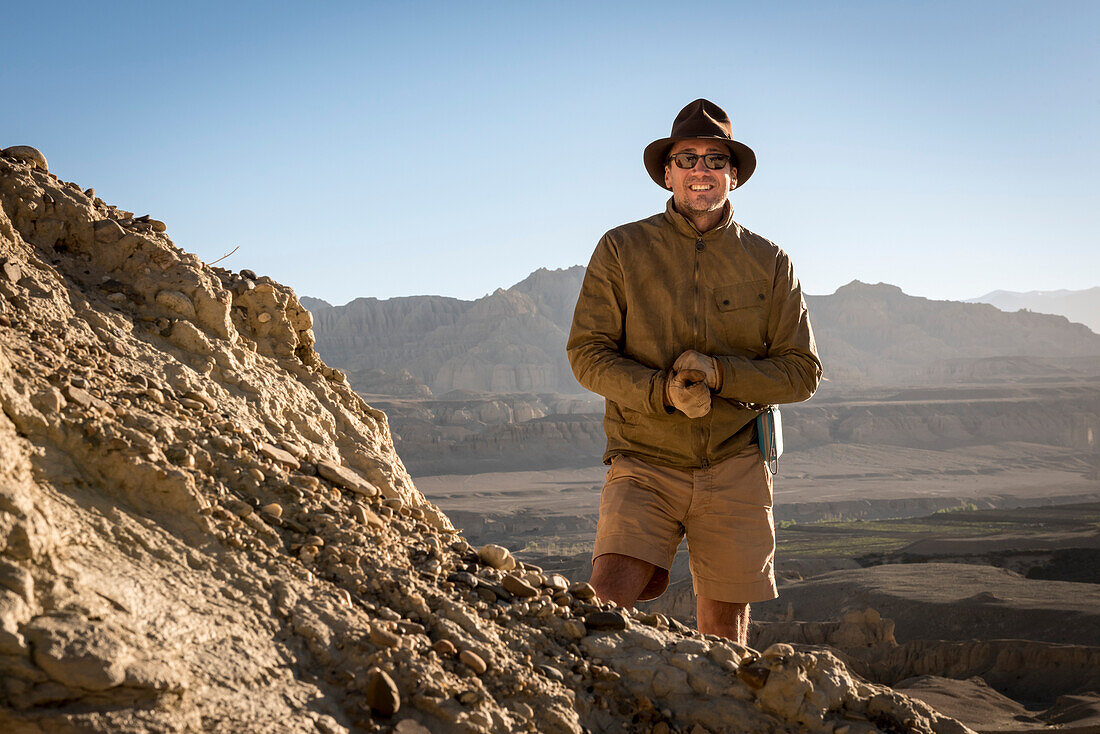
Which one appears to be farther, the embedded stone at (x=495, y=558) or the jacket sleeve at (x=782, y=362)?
the jacket sleeve at (x=782, y=362)

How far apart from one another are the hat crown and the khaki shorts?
105 cm

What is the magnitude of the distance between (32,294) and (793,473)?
40.3 m

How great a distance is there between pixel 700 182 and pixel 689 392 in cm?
73

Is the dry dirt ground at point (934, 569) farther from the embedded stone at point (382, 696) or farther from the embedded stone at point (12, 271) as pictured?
the embedded stone at point (12, 271)

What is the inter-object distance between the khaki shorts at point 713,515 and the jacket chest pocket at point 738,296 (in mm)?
486

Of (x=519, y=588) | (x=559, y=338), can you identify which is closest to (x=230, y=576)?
(x=519, y=588)

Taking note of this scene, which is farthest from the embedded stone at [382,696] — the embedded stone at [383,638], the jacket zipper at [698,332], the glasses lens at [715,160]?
the glasses lens at [715,160]

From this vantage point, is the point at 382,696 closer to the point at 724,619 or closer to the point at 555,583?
the point at 555,583

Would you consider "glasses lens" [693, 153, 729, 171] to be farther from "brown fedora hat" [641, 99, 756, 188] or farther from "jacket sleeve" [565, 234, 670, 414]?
"jacket sleeve" [565, 234, 670, 414]

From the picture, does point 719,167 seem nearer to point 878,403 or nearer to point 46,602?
point 46,602

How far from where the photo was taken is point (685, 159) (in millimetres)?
3023

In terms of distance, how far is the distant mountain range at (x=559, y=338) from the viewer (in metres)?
75.6

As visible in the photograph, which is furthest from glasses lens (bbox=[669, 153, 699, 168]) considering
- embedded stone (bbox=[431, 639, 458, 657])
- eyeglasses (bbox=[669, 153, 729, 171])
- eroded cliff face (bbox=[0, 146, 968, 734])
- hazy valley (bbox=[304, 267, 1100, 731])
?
hazy valley (bbox=[304, 267, 1100, 731])

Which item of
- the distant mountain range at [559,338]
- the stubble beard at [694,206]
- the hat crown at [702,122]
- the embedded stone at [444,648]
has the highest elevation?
the distant mountain range at [559,338]
